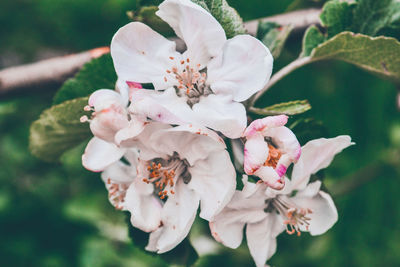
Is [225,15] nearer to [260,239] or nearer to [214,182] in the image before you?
[214,182]

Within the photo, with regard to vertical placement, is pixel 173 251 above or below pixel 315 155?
below

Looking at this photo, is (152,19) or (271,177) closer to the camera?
(271,177)

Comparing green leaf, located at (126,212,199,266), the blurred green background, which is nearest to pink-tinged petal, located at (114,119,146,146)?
green leaf, located at (126,212,199,266)

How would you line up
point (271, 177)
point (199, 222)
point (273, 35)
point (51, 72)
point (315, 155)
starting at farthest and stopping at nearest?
point (199, 222) < point (51, 72) < point (273, 35) < point (315, 155) < point (271, 177)

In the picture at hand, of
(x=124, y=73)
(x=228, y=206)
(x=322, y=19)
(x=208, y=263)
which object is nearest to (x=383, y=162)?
(x=208, y=263)

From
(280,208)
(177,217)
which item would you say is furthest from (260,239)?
(177,217)

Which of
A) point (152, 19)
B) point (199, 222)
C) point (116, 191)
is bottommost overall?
point (199, 222)

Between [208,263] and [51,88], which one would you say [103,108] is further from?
[208,263]
